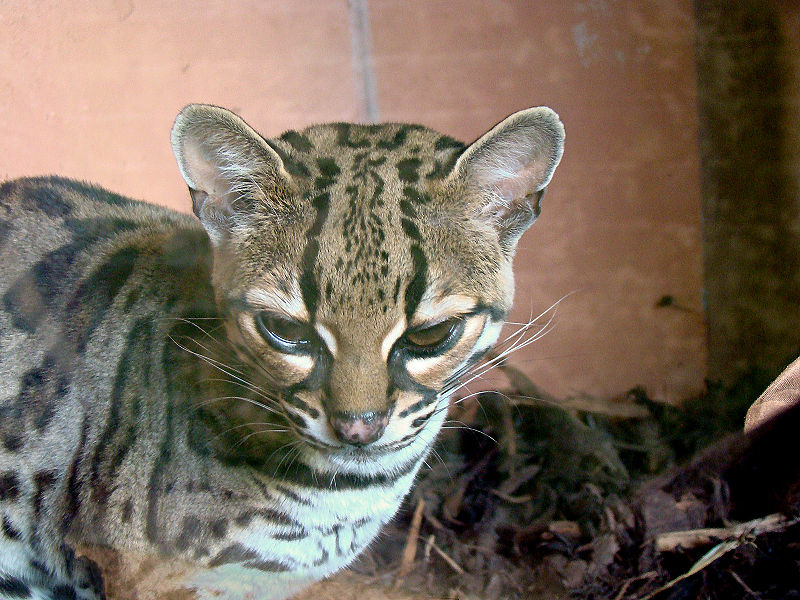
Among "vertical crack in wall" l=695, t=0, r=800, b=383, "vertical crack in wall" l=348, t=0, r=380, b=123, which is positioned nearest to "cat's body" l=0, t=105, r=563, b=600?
"vertical crack in wall" l=348, t=0, r=380, b=123

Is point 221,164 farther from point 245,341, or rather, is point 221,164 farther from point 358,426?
point 358,426

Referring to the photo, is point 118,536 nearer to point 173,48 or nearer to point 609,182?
point 173,48

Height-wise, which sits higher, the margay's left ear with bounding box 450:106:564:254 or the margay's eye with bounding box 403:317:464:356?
the margay's left ear with bounding box 450:106:564:254

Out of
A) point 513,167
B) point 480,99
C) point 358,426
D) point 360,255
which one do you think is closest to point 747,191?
point 480,99

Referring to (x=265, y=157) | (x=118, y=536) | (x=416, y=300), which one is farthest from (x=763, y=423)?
(x=118, y=536)

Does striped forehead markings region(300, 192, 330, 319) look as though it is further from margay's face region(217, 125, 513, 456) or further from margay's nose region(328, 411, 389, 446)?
margay's nose region(328, 411, 389, 446)
